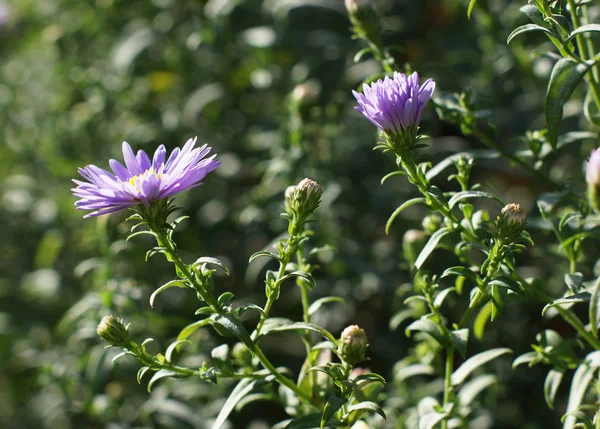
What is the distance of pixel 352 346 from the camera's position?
127 cm

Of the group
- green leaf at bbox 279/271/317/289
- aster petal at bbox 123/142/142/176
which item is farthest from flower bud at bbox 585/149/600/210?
aster petal at bbox 123/142/142/176

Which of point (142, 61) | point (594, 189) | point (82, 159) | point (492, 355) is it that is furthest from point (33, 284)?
point (594, 189)

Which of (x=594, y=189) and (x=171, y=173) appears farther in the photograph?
(x=171, y=173)

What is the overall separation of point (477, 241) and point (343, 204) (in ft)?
3.40

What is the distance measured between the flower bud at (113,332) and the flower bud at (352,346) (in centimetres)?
42

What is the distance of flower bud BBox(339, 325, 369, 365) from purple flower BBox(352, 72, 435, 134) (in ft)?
1.26

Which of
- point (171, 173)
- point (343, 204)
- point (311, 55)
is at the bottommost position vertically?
point (171, 173)

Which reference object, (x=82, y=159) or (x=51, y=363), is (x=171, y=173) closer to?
(x=51, y=363)

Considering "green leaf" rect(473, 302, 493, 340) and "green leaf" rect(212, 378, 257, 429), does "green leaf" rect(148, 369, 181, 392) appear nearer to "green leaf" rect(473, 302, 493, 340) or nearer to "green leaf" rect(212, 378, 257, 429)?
"green leaf" rect(212, 378, 257, 429)

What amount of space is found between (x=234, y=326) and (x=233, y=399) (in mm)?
225

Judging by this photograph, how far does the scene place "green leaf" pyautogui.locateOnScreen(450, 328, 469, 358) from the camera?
4.14 feet

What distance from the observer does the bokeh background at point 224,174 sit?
2.11 meters

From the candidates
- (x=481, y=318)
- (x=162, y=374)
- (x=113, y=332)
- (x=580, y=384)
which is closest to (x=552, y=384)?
(x=580, y=384)

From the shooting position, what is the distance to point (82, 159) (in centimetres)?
286
